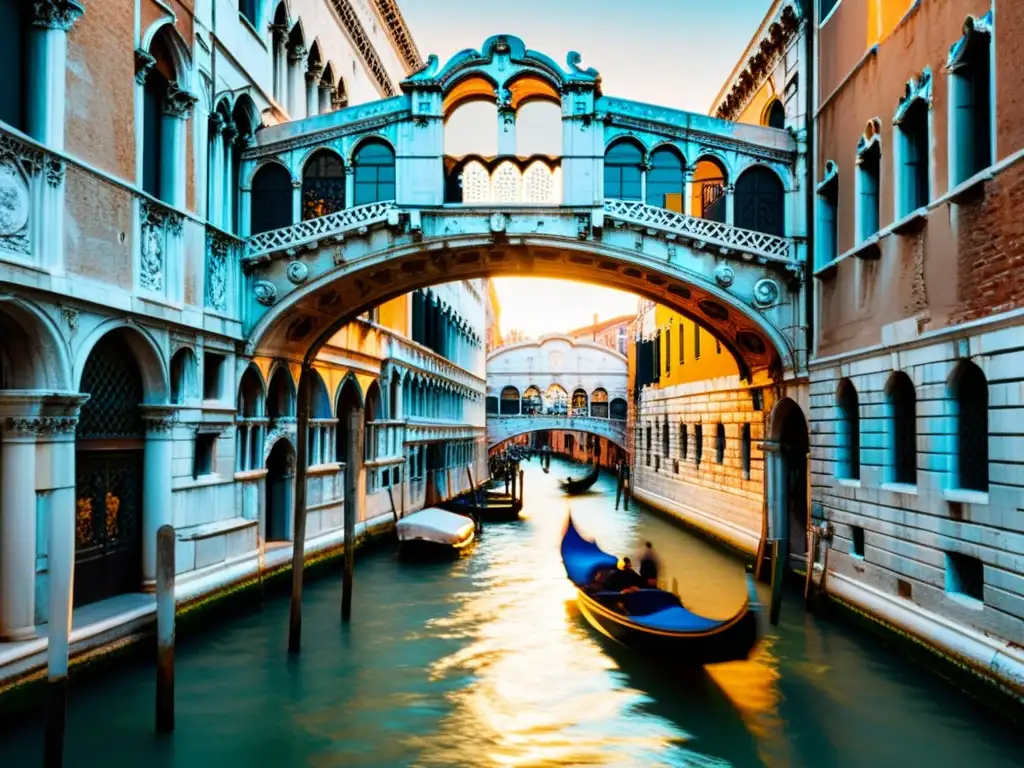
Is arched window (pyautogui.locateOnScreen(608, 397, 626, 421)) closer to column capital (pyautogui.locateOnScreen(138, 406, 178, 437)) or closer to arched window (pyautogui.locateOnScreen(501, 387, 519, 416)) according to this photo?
arched window (pyautogui.locateOnScreen(501, 387, 519, 416))

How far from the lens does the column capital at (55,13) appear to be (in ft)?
19.9

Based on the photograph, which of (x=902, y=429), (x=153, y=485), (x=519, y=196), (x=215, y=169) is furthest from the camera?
(x=519, y=196)

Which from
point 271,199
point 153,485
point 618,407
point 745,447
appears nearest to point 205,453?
point 153,485

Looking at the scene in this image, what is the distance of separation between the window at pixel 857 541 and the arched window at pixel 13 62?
23.5ft

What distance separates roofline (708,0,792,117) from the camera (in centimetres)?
1028

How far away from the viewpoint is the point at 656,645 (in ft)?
22.3

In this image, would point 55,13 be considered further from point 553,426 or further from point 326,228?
point 553,426

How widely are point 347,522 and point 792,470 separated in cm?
514

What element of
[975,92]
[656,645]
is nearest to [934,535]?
[656,645]

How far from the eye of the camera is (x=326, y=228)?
9.62 metres

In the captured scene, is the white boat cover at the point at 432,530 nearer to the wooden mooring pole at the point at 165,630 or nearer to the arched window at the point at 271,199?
the arched window at the point at 271,199

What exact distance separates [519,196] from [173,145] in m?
3.51

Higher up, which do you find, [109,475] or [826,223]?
[826,223]

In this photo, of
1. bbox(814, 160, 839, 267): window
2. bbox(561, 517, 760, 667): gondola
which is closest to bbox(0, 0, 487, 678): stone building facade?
bbox(561, 517, 760, 667): gondola
